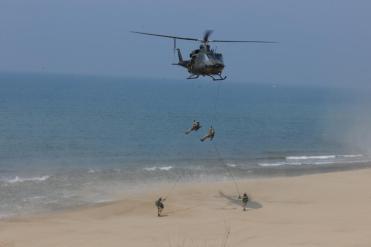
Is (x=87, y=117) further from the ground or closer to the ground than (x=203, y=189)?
further from the ground

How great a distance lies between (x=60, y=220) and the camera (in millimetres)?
25406

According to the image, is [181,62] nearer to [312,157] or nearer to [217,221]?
[217,221]

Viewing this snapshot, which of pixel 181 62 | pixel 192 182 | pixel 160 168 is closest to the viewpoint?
pixel 181 62

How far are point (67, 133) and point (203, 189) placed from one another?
33.6m

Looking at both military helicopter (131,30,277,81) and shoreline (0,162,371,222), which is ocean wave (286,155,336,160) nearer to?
shoreline (0,162,371,222)

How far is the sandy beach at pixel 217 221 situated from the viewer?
20.8 metres

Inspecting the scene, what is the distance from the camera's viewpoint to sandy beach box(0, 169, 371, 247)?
2077 centimetres

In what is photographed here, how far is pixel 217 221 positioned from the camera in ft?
79.7

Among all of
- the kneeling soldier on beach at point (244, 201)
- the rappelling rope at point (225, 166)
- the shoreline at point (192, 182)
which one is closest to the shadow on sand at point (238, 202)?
the kneeling soldier on beach at point (244, 201)

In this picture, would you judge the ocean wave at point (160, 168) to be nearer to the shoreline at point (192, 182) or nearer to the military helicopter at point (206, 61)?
the shoreline at point (192, 182)

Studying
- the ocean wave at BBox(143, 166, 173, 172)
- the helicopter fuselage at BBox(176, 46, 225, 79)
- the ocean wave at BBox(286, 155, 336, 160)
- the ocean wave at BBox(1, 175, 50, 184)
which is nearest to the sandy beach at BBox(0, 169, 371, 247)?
the helicopter fuselage at BBox(176, 46, 225, 79)

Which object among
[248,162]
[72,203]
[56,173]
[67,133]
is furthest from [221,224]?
[67,133]

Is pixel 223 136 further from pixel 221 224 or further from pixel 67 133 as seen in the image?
pixel 221 224

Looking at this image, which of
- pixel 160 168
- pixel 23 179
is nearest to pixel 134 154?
pixel 160 168
